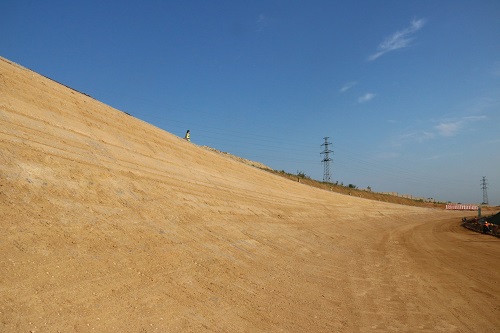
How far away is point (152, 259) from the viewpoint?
5.76 m

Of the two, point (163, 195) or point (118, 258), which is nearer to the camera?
point (118, 258)

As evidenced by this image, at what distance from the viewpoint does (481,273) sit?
977 cm

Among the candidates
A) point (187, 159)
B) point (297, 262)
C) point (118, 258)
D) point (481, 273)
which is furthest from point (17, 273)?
point (481, 273)

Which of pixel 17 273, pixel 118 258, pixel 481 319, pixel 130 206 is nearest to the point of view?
pixel 17 273

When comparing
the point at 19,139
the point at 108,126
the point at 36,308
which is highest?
the point at 108,126

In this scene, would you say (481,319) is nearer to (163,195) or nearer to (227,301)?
(227,301)

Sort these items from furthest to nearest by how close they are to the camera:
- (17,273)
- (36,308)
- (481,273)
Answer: (481,273) → (17,273) → (36,308)

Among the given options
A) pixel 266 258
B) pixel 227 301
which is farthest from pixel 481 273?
pixel 227 301

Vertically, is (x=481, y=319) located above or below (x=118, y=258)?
below

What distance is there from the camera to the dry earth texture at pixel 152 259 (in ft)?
13.9

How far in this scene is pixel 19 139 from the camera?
21.0 feet

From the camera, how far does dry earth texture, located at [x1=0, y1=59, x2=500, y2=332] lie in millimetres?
4223

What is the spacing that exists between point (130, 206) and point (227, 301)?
3.13 meters

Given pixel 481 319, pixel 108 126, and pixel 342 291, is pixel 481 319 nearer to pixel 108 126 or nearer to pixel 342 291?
pixel 342 291
